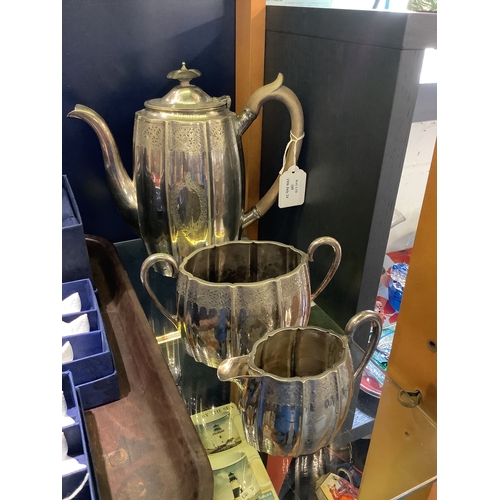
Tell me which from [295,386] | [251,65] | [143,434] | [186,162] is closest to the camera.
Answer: [295,386]

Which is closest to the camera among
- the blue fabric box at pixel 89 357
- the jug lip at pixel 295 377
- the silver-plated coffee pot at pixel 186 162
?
the jug lip at pixel 295 377

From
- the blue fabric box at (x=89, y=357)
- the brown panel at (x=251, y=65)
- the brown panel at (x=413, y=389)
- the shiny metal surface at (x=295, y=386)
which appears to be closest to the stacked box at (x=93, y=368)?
the blue fabric box at (x=89, y=357)

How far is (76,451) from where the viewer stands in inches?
14.5

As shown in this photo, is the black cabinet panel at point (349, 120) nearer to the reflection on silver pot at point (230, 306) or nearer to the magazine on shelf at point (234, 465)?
the reflection on silver pot at point (230, 306)

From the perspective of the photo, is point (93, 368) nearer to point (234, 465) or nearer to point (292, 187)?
point (234, 465)

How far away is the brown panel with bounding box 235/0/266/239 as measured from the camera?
629 mm

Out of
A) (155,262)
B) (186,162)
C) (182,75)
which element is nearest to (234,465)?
(155,262)

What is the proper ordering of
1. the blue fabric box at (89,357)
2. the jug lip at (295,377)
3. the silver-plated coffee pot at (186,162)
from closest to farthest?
the jug lip at (295,377) → the blue fabric box at (89,357) → the silver-plated coffee pot at (186,162)

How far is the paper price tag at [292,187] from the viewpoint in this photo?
60 centimetres

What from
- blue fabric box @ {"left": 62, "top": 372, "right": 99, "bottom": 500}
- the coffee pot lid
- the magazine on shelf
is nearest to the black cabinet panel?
the coffee pot lid

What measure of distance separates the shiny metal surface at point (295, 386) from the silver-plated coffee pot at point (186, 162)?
23 centimetres

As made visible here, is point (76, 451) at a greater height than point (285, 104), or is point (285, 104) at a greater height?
point (285, 104)

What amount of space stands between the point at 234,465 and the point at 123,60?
538mm

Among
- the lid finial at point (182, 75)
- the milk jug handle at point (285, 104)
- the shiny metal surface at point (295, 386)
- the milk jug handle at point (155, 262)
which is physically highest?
the lid finial at point (182, 75)
